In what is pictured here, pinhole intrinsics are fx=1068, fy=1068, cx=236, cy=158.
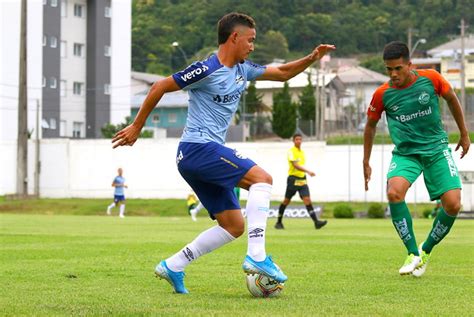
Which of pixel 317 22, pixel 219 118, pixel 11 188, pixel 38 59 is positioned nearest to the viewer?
pixel 219 118

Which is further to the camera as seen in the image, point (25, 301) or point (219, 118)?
point (219, 118)

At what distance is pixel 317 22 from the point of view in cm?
13000

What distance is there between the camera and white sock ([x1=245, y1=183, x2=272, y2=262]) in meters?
8.52

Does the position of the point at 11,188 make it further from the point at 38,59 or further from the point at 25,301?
the point at 25,301

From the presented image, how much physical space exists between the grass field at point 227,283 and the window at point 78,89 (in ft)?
222

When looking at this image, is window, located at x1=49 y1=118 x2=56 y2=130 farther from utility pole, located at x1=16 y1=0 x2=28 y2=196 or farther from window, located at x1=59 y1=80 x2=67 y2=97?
utility pole, located at x1=16 y1=0 x2=28 y2=196

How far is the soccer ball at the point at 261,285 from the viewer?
847cm

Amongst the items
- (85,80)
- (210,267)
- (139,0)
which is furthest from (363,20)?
(210,267)

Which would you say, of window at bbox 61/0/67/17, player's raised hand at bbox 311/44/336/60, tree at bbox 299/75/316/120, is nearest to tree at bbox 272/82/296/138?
tree at bbox 299/75/316/120

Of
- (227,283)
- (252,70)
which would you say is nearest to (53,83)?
(227,283)

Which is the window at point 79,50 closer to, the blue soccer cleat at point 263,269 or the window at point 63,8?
the window at point 63,8

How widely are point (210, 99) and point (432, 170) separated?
3.17 m

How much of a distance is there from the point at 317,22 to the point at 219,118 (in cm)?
12266

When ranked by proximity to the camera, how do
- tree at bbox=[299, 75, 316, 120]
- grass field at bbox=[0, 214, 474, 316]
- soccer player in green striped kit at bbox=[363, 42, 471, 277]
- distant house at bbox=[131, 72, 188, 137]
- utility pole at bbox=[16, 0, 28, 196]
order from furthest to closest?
distant house at bbox=[131, 72, 188, 137], tree at bbox=[299, 75, 316, 120], utility pole at bbox=[16, 0, 28, 196], soccer player in green striped kit at bbox=[363, 42, 471, 277], grass field at bbox=[0, 214, 474, 316]
